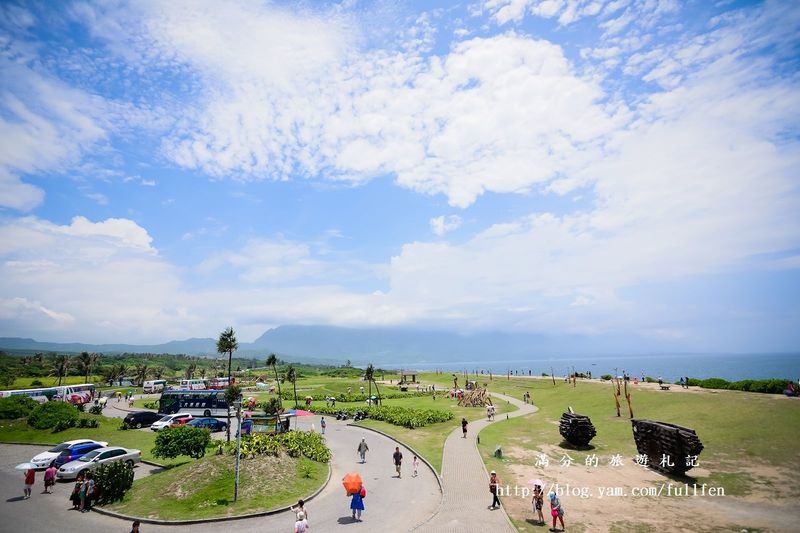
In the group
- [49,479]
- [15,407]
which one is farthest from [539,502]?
[15,407]

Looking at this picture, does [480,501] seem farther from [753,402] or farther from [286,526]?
[753,402]

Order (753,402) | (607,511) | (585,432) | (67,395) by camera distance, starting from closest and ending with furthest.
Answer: (607,511) < (585,432) < (753,402) < (67,395)

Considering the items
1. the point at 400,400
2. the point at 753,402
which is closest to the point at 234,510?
the point at 753,402

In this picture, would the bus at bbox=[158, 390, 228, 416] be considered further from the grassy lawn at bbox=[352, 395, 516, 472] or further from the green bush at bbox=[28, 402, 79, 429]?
the grassy lawn at bbox=[352, 395, 516, 472]

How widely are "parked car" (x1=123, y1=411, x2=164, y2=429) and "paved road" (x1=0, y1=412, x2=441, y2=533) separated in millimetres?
15123

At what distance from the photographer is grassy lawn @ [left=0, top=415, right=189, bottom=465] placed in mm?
39688

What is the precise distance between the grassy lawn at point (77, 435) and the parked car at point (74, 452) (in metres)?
4.36

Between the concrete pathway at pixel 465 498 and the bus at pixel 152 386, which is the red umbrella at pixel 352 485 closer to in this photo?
the concrete pathway at pixel 465 498

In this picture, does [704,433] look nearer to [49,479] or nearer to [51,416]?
[49,479]

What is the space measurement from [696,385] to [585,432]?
1237 inches

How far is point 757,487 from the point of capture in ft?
76.2

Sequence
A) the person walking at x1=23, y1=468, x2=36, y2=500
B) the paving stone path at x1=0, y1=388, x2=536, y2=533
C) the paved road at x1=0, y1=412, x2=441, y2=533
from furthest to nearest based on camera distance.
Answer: the person walking at x1=23, y1=468, x2=36, y2=500, the paved road at x1=0, y1=412, x2=441, y2=533, the paving stone path at x1=0, y1=388, x2=536, y2=533

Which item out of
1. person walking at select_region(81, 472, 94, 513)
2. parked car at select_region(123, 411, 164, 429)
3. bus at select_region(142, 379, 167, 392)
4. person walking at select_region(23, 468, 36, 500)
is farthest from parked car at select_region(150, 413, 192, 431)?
bus at select_region(142, 379, 167, 392)

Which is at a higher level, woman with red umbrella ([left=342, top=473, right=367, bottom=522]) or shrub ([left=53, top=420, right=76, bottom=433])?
woman with red umbrella ([left=342, top=473, right=367, bottom=522])
